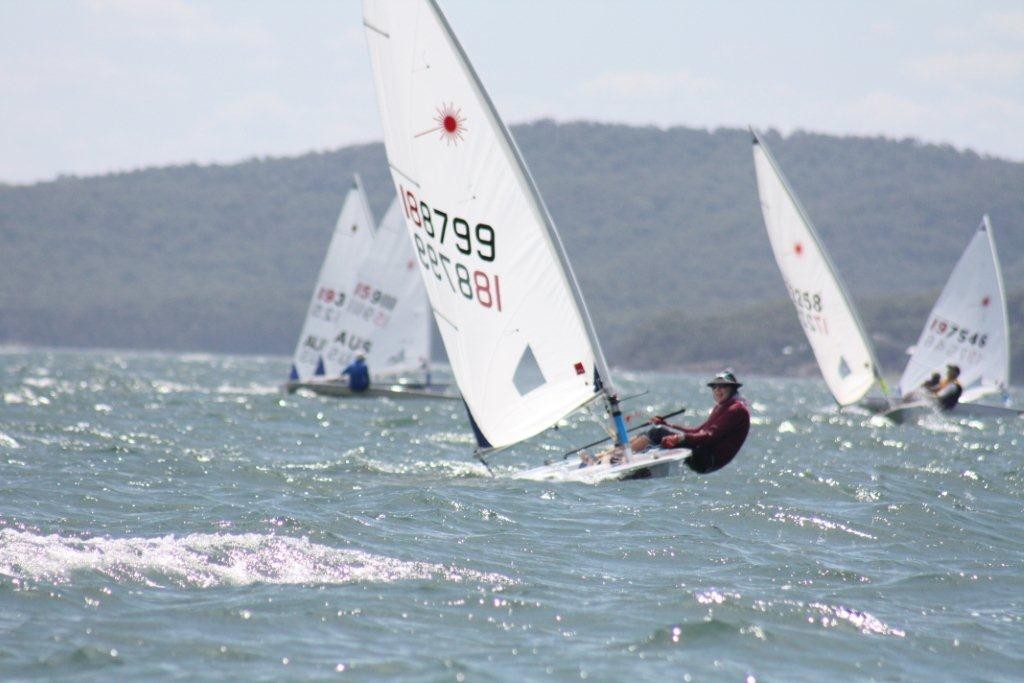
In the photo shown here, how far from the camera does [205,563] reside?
8328 millimetres

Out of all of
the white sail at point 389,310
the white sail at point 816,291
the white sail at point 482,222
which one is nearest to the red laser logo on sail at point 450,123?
the white sail at point 482,222

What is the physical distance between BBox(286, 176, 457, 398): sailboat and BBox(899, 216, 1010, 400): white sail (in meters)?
8.92

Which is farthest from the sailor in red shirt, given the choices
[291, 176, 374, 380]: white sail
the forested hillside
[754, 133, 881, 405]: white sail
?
the forested hillside

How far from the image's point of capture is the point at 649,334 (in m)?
93.1

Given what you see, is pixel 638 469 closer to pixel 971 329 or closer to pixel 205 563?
pixel 205 563

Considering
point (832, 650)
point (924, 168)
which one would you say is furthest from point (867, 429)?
point (924, 168)

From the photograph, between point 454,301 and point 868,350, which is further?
point 868,350

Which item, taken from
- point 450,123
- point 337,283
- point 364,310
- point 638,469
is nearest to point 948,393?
point 364,310

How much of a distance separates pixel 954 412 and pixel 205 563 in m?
18.3

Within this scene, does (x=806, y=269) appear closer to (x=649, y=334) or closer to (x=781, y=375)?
(x=781, y=375)

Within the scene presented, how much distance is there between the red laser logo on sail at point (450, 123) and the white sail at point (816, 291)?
11.9m

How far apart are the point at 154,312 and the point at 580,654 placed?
11366 cm

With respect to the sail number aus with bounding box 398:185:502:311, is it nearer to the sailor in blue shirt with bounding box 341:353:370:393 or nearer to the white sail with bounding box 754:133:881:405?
the white sail with bounding box 754:133:881:405

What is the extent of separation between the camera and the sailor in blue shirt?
87.3 feet
